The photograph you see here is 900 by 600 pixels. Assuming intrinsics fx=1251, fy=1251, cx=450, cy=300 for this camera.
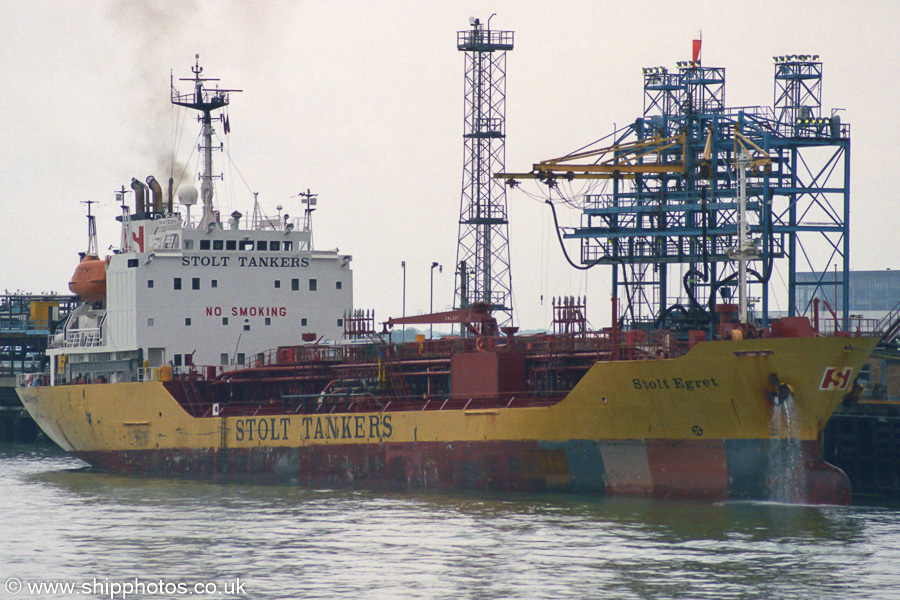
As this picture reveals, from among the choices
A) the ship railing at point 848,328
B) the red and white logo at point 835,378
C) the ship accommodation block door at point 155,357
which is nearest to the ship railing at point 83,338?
the ship accommodation block door at point 155,357

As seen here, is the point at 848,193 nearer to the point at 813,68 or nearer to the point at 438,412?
the point at 813,68

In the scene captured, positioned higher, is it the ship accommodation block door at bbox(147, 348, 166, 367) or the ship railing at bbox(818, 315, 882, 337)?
the ship railing at bbox(818, 315, 882, 337)

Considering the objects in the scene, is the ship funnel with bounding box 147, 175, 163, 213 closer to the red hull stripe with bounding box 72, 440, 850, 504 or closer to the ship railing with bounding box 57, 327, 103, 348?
the ship railing with bounding box 57, 327, 103, 348

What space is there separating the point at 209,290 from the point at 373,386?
7.70m

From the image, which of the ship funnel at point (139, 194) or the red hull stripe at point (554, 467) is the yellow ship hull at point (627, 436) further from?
the ship funnel at point (139, 194)

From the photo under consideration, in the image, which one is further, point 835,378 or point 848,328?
point 848,328

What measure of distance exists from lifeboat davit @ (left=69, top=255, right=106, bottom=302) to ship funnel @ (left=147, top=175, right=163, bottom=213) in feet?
8.75

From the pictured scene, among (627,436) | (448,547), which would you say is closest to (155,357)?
(627,436)

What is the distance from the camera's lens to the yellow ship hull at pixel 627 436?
28.1 meters

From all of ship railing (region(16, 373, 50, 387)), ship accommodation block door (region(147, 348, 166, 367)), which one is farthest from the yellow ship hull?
ship railing (region(16, 373, 50, 387))

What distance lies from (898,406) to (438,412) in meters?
12.7

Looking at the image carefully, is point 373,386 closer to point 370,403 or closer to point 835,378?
point 370,403

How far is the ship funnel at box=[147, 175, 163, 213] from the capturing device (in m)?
43.9

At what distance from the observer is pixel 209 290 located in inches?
1596
